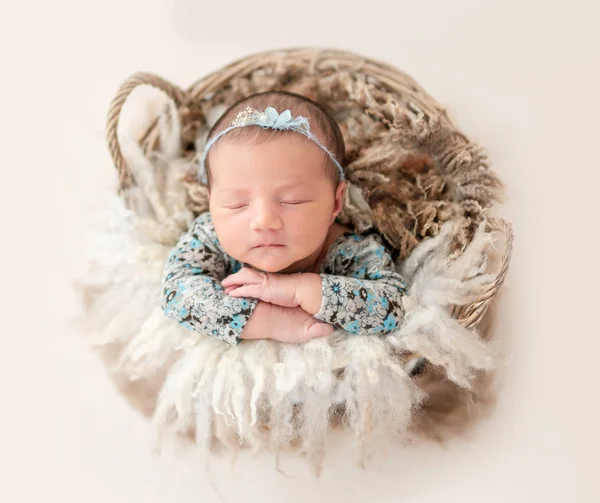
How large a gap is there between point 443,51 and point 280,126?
3.32 ft

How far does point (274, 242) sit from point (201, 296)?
0.18m

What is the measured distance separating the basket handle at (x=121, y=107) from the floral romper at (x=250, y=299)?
0.96 ft

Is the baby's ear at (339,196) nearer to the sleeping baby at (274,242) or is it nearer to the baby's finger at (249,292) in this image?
the sleeping baby at (274,242)

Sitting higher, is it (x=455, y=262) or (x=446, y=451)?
(x=455, y=262)

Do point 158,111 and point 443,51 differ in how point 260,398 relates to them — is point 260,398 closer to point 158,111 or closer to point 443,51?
point 158,111

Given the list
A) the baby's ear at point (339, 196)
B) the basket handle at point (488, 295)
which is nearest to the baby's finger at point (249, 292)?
the baby's ear at point (339, 196)

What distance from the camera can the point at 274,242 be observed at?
45.9 inches

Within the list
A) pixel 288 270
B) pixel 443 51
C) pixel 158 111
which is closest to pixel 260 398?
pixel 288 270

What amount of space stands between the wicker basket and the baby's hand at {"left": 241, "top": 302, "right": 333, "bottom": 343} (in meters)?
0.56

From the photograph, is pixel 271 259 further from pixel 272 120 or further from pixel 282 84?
Answer: pixel 282 84

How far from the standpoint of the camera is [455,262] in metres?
1.25

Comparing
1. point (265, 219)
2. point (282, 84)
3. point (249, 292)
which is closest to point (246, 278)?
point (249, 292)

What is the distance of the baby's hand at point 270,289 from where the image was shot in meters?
1.18

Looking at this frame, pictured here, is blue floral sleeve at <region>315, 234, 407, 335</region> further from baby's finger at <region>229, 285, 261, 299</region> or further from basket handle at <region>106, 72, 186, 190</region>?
basket handle at <region>106, 72, 186, 190</region>
